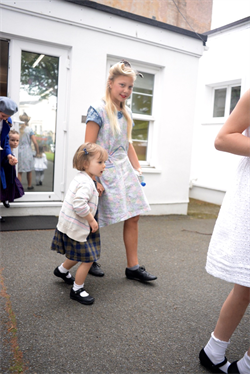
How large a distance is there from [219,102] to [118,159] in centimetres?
730

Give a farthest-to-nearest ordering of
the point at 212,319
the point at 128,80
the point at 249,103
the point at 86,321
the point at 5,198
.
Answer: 1. the point at 5,198
2. the point at 128,80
3. the point at 212,319
4. the point at 86,321
5. the point at 249,103

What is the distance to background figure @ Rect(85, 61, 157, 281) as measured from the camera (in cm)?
284

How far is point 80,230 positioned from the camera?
99.2 inches

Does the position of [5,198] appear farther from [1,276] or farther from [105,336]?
[105,336]

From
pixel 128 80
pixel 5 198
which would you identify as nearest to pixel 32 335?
pixel 128 80

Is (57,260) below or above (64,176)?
below

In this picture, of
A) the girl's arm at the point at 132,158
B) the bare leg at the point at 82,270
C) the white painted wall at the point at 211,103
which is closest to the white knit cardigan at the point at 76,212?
the bare leg at the point at 82,270

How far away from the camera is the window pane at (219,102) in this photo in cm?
928

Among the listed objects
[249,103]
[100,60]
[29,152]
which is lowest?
[29,152]

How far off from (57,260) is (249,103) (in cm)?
265

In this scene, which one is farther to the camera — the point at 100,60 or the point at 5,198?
the point at 100,60

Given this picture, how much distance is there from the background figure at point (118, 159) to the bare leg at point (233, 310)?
137cm

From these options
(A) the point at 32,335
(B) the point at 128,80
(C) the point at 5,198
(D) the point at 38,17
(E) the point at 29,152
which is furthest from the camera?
(E) the point at 29,152

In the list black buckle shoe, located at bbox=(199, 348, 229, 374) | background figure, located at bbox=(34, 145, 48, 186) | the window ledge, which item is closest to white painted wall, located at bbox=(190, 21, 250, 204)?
the window ledge
